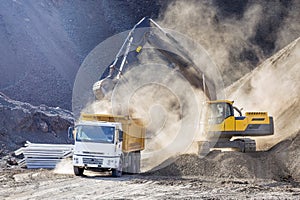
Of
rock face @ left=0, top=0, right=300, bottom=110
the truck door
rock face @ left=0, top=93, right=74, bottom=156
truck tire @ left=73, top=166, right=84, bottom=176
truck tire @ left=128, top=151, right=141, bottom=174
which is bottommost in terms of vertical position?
truck tire @ left=73, top=166, right=84, bottom=176

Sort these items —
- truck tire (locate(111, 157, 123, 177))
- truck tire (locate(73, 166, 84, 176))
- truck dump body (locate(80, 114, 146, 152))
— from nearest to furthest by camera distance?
1. truck tire (locate(111, 157, 123, 177))
2. truck tire (locate(73, 166, 84, 176))
3. truck dump body (locate(80, 114, 146, 152))

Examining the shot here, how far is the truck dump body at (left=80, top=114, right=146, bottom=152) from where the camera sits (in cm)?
1809

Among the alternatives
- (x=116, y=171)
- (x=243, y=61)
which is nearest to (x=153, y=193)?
(x=116, y=171)

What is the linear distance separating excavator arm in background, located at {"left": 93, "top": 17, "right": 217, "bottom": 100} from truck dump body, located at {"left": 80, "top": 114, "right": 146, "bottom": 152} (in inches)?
107

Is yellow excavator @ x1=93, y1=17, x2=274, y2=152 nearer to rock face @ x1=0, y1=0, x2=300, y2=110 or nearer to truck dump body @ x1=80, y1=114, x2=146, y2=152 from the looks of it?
truck dump body @ x1=80, y1=114, x2=146, y2=152

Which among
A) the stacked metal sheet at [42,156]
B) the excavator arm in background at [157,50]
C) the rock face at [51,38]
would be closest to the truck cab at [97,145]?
the excavator arm in background at [157,50]

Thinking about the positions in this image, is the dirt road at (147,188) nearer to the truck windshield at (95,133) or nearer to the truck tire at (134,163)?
the truck windshield at (95,133)

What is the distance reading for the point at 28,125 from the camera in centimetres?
2983

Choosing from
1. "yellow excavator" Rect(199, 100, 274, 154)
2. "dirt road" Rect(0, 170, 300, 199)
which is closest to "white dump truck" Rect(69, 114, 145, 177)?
"dirt road" Rect(0, 170, 300, 199)

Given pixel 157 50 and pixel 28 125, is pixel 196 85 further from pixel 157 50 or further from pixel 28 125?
pixel 28 125

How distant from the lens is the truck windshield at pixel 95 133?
671 inches

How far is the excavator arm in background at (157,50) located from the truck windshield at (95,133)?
4.30 meters

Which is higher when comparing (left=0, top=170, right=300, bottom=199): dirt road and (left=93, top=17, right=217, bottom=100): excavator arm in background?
(left=93, top=17, right=217, bottom=100): excavator arm in background

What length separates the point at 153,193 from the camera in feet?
41.7
